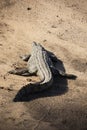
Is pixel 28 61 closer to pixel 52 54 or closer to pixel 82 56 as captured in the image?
pixel 52 54

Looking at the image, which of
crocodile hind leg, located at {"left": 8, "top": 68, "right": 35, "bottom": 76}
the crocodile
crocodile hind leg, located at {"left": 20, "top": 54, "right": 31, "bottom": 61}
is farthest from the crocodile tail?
crocodile hind leg, located at {"left": 20, "top": 54, "right": 31, "bottom": 61}

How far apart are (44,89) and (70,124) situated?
129cm

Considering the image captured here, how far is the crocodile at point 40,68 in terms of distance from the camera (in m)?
7.87

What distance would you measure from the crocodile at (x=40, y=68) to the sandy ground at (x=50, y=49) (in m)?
0.16

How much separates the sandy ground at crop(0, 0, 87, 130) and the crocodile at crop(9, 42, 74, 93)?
0.16 m

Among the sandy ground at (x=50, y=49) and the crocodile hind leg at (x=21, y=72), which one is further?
the crocodile hind leg at (x=21, y=72)

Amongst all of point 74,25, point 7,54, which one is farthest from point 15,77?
point 74,25

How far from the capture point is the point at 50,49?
34.2ft

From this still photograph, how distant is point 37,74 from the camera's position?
8.83 m

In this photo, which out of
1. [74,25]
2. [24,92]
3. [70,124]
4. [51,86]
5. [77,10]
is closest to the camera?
[70,124]

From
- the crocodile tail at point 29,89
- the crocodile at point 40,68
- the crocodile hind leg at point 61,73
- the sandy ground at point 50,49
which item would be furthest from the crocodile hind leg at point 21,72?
the crocodile tail at point 29,89

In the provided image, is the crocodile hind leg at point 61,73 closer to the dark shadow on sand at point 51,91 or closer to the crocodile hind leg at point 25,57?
the dark shadow on sand at point 51,91

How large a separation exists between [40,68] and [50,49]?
5.71 ft

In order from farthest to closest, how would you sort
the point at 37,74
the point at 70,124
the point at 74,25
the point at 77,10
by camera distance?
1. the point at 77,10
2. the point at 74,25
3. the point at 37,74
4. the point at 70,124
